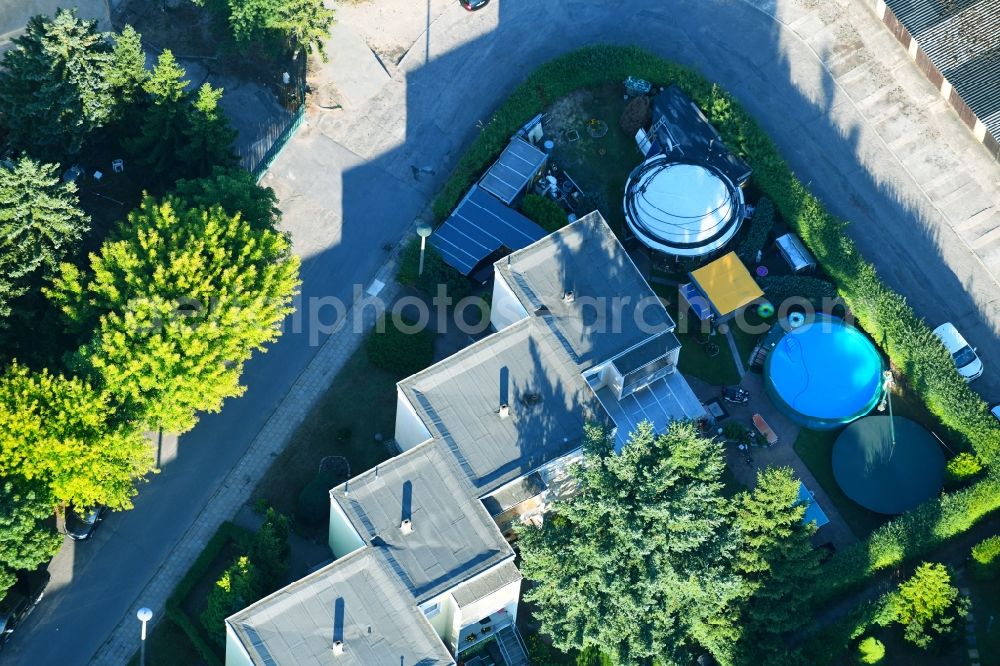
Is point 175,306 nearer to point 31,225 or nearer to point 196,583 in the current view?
point 31,225

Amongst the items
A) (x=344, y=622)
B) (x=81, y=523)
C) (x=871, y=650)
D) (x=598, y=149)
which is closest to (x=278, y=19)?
(x=598, y=149)

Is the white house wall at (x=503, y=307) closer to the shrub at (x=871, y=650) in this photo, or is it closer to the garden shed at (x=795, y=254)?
the garden shed at (x=795, y=254)

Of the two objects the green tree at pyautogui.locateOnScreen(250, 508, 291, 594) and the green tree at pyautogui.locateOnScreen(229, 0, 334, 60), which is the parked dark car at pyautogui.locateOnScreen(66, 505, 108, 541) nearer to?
the green tree at pyautogui.locateOnScreen(250, 508, 291, 594)

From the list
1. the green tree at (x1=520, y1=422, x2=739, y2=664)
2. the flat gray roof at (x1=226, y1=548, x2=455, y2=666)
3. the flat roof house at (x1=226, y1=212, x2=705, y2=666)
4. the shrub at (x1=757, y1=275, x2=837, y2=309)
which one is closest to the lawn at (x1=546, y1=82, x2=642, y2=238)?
the flat roof house at (x1=226, y1=212, x2=705, y2=666)

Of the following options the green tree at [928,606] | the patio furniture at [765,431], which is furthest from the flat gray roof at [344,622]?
the green tree at [928,606]

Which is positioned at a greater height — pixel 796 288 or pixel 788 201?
pixel 788 201

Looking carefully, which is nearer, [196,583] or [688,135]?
[196,583]
